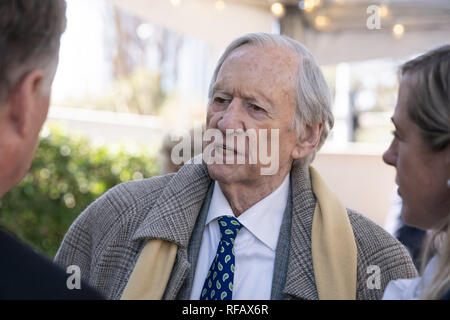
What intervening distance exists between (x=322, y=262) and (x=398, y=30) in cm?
404

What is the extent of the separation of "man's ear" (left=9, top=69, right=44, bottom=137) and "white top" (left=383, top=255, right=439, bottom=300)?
979 mm

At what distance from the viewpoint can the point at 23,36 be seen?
1.20 meters

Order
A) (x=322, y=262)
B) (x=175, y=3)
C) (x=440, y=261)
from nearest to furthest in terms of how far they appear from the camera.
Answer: (x=440, y=261), (x=322, y=262), (x=175, y=3)

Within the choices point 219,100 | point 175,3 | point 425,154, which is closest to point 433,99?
point 425,154

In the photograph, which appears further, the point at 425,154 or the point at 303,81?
the point at 303,81

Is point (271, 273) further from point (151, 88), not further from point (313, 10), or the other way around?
point (151, 88)

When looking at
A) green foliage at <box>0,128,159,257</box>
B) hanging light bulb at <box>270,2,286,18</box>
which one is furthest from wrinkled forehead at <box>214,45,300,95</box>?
green foliage at <box>0,128,159,257</box>

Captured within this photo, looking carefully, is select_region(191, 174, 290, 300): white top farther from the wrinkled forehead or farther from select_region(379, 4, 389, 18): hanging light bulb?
select_region(379, 4, 389, 18): hanging light bulb

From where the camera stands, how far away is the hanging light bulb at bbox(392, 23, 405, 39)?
5523 mm

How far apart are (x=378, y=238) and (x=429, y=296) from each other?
28.6 inches

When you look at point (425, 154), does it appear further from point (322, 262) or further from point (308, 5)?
point (308, 5)

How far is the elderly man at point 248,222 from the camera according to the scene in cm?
200

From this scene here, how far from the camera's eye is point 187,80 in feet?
64.8

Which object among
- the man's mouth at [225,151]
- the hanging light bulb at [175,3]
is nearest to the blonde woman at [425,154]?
the man's mouth at [225,151]
